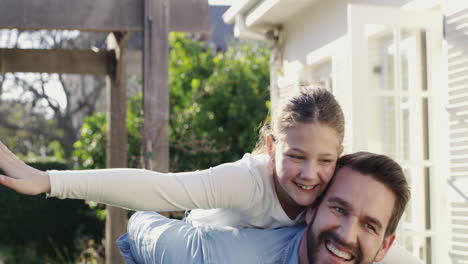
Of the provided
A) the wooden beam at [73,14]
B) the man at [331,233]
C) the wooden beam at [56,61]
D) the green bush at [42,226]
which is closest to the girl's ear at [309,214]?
the man at [331,233]

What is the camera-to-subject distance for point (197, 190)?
7.88 ft

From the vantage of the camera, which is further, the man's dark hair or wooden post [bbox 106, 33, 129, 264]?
wooden post [bbox 106, 33, 129, 264]

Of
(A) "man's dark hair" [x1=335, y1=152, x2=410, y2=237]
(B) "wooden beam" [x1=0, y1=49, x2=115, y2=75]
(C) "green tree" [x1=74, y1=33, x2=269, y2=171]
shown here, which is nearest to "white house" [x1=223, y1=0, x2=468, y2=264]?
(A) "man's dark hair" [x1=335, y1=152, x2=410, y2=237]

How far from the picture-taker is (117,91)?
19.9ft

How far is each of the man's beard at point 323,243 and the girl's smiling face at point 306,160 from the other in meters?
0.16

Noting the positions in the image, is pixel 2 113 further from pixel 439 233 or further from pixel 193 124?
pixel 439 233

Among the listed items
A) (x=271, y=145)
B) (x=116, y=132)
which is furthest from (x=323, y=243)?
(x=116, y=132)

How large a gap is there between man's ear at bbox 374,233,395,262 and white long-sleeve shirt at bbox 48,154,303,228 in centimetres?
38

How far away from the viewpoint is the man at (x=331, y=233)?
7.47ft

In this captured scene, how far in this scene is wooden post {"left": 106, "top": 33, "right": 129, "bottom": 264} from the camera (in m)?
5.61

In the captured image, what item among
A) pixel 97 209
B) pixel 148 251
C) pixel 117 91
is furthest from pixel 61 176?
pixel 97 209

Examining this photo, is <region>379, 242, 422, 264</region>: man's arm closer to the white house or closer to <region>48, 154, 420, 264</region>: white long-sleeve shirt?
<region>48, 154, 420, 264</region>: white long-sleeve shirt

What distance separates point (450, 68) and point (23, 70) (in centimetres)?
362

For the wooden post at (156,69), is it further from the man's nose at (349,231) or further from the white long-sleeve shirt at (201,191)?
the man's nose at (349,231)
